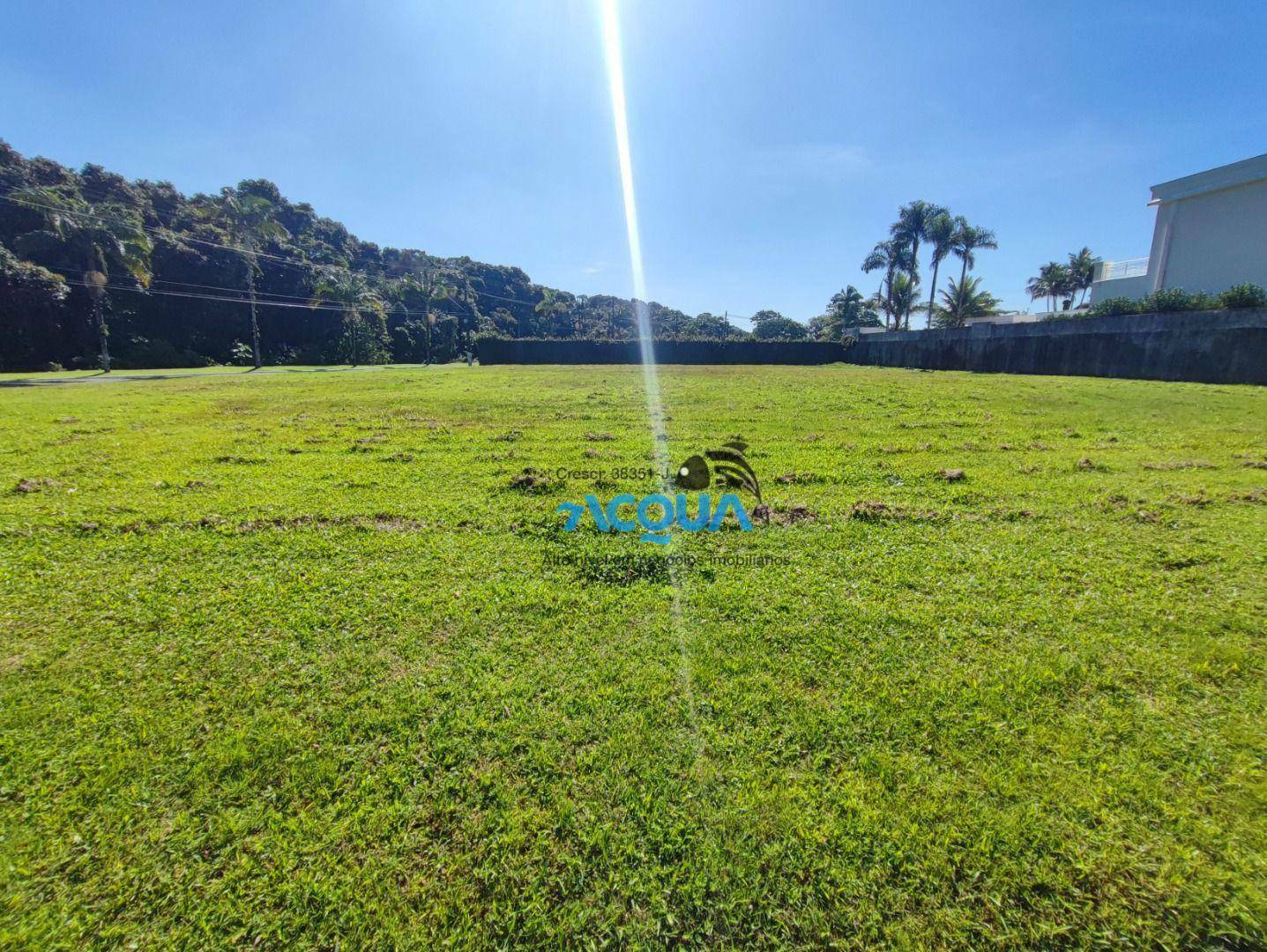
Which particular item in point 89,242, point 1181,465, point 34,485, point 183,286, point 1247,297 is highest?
point 89,242

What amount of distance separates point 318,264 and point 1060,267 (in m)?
76.9

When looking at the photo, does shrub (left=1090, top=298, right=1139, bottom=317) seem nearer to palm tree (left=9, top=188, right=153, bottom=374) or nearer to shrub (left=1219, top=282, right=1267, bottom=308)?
shrub (left=1219, top=282, right=1267, bottom=308)

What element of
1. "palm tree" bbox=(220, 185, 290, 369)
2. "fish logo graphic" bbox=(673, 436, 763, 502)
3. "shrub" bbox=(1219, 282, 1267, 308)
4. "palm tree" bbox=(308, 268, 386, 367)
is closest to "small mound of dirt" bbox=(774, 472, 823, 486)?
"fish logo graphic" bbox=(673, 436, 763, 502)

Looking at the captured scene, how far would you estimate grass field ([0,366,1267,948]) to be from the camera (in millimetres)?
1694

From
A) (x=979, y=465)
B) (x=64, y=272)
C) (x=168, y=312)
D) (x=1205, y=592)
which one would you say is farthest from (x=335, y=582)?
(x=168, y=312)

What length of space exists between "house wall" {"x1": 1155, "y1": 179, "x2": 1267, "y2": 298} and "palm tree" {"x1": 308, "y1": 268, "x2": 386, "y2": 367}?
55883 millimetres

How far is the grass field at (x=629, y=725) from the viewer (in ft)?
5.56

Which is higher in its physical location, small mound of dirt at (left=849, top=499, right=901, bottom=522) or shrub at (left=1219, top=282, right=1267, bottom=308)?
A: shrub at (left=1219, top=282, right=1267, bottom=308)

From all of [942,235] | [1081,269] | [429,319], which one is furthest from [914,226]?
[429,319]

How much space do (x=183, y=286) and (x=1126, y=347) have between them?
6060 cm

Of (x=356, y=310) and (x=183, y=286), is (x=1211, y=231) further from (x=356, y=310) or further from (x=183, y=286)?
(x=183, y=286)

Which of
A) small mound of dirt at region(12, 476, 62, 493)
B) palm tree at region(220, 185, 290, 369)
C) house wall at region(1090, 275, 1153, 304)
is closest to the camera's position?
small mound of dirt at region(12, 476, 62, 493)

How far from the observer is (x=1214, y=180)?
24.9 metres

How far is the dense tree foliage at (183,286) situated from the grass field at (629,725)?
38.6 metres
